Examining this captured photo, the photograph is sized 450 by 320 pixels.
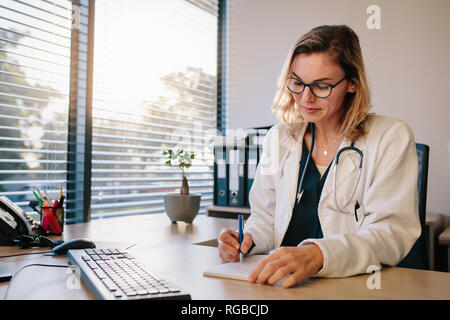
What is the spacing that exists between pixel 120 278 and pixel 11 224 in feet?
2.23

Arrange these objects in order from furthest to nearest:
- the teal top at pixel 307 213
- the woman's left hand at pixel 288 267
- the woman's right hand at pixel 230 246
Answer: the teal top at pixel 307 213, the woman's right hand at pixel 230 246, the woman's left hand at pixel 288 267

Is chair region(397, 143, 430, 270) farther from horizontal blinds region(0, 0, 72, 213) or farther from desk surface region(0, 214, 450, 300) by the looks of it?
horizontal blinds region(0, 0, 72, 213)

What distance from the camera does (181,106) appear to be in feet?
9.48

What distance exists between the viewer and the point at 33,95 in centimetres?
196

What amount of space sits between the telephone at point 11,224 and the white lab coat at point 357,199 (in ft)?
2.42

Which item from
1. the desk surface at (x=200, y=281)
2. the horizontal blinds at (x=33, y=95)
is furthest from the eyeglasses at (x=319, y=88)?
the horizontal blinds at (x=33, y=95)

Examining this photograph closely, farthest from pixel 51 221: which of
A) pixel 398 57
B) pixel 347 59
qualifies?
pixel 398 57

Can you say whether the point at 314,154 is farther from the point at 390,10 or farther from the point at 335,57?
the point at 390,10

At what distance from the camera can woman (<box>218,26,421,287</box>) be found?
3.19ft

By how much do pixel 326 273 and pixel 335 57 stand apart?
0.73 meters

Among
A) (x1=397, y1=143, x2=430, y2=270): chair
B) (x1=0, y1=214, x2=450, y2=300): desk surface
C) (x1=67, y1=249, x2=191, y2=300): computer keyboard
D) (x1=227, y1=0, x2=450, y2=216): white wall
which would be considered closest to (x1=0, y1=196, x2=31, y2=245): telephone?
(x1=0, y1=214, x2=450, y2=300): desk surface

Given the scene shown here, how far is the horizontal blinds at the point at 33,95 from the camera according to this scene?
185 centimetres

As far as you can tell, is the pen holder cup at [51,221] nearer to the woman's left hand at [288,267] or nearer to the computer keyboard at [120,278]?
the computer keyboard at [120,278]

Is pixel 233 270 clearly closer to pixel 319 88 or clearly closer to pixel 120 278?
pixel 120 278
